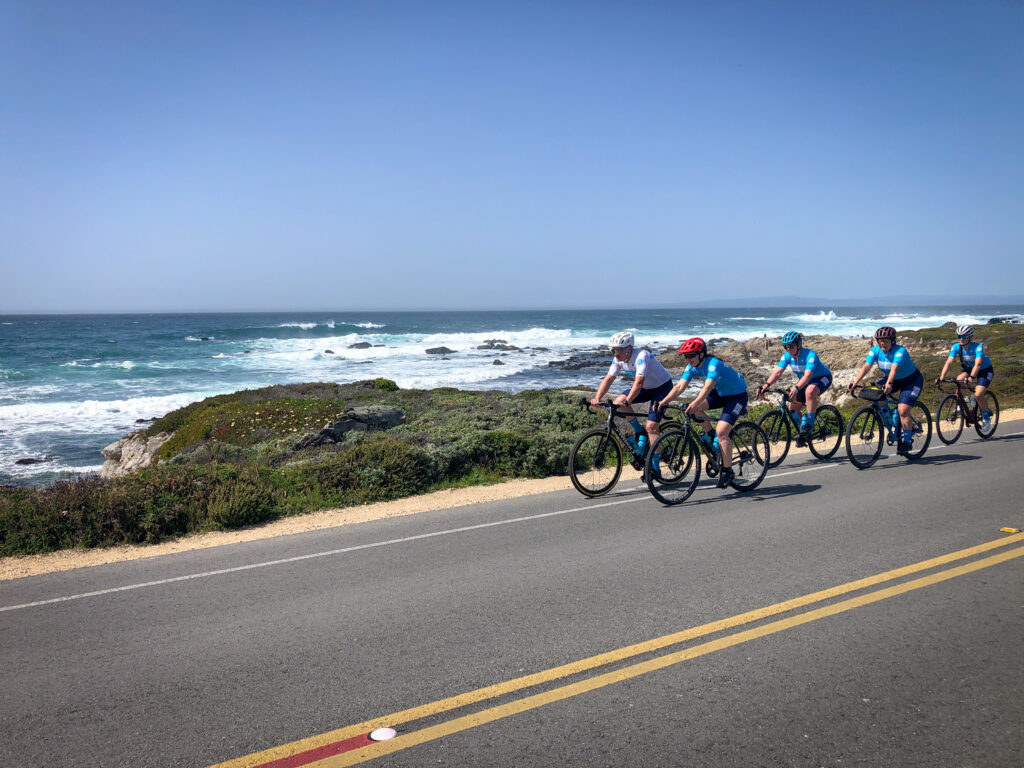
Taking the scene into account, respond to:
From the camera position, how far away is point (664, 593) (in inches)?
213

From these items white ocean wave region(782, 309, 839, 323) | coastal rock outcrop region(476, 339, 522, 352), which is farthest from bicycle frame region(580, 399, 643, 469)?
white ocean wave region(782, 309, 839, 323)

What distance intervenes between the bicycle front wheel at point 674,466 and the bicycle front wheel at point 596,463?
0.68m

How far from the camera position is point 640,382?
8695 mm

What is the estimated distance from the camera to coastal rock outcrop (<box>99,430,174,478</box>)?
701 inches

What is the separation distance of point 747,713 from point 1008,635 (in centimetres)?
234

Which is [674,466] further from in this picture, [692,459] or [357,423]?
[357,423]

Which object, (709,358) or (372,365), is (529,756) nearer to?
(709,358)

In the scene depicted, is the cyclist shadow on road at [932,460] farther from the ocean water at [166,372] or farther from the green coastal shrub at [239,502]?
the ocean water at [166,372]

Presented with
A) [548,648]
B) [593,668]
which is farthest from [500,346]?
[593,668]

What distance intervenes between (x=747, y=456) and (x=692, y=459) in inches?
34.4

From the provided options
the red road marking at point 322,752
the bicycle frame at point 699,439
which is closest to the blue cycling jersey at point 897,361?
the bicycle frame at point 699,439

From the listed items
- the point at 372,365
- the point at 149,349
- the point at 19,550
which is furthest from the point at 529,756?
the point at 149,349

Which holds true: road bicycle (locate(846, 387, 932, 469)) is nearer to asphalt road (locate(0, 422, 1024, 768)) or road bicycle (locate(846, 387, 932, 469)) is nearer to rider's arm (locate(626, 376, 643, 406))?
asphalt road (locate(0, 422, 1024, 768))

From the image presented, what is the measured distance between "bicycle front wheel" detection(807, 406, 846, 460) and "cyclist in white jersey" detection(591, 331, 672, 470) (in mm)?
3461
